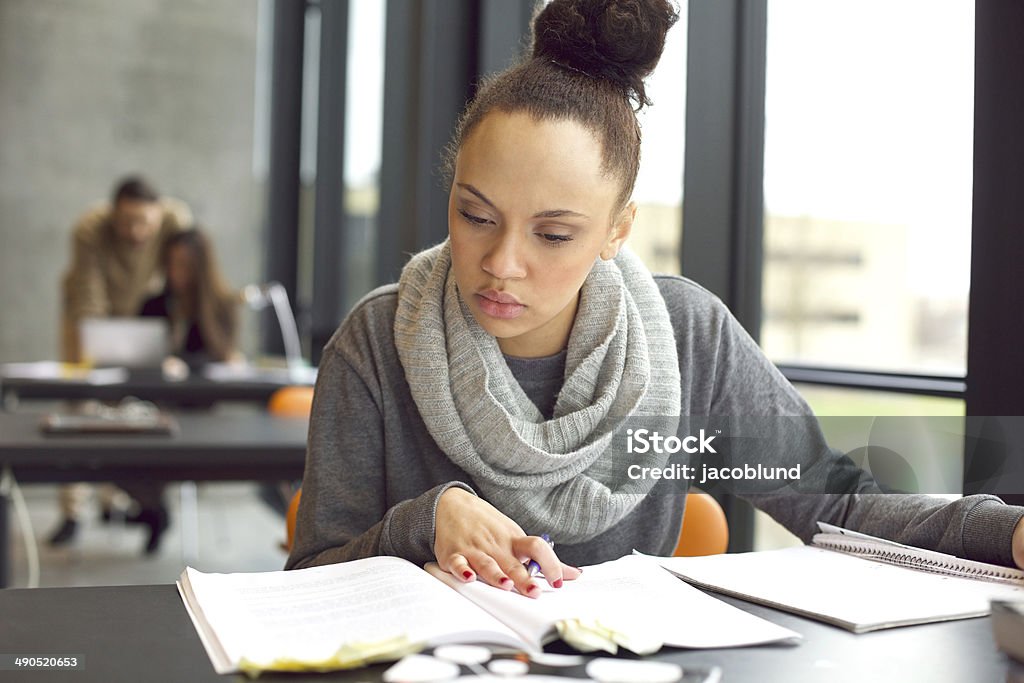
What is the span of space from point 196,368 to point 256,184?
2061 millimetres

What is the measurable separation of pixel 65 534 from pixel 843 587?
4611 mm

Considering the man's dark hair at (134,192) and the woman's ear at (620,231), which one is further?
the man's dark hair at (134,192)

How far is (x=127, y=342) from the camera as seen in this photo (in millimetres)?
4512

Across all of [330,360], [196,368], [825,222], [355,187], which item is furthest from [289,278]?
[330,360]

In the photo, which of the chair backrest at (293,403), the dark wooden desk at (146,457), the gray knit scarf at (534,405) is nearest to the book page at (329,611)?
the gray knit scarf at (534,405)

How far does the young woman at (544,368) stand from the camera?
1200 millimetres

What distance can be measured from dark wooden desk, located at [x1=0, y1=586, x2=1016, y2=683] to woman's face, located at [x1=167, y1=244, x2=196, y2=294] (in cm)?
403

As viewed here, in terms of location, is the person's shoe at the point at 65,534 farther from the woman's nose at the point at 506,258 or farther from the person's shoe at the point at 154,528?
the woman's nose at the point at 506,258

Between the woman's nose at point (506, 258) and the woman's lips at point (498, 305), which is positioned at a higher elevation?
the woman's nose at point (506, 258)

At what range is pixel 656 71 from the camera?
4.51ft

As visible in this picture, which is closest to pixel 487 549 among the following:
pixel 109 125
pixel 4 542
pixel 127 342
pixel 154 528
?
pixel 4 542

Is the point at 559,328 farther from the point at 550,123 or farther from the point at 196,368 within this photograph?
the point at 196,368

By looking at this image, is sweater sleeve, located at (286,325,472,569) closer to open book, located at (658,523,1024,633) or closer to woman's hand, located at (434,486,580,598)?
woman's hand, located at (434,486,580,598)

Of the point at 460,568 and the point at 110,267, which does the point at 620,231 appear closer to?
the point at 460,568
